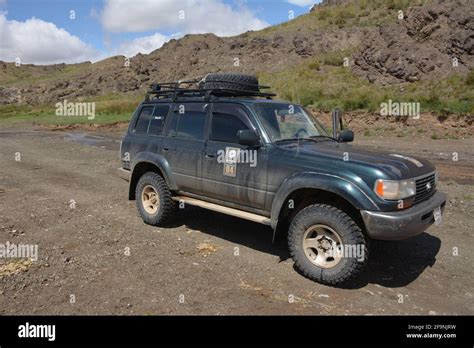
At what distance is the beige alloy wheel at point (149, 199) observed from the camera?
22.2ft

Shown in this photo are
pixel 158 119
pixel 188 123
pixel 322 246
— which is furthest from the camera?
pixel 158 119

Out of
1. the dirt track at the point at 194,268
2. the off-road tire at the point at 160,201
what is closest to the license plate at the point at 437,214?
the dirt track at the point at 194,268

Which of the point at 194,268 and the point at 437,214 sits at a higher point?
the point at 437,214

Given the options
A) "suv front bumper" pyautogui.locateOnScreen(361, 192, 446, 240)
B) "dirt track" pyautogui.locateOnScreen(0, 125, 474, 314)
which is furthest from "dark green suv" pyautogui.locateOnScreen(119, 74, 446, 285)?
"dirt track" pyautogui.locateOnScreen(0, 125, 474, 314)

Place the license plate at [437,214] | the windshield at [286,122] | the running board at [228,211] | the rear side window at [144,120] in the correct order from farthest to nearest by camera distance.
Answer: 1. the rear side window at [144,120]
2. the windshield at [286,122]
3. the running board at [228,211]
4. the license plate at [437,214]

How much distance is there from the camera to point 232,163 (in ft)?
17.9

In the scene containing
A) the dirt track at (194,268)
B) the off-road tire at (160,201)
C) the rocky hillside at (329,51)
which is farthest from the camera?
the rocky hillside at (329,51)

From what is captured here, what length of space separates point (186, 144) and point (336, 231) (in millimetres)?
2685

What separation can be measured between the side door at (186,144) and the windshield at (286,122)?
3.19 ft

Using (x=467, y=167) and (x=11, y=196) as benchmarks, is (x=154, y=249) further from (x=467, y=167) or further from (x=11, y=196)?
(x=467, y=167)

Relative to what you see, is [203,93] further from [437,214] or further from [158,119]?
[437,214]

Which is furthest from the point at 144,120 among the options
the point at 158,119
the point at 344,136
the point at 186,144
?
the point at 344,136

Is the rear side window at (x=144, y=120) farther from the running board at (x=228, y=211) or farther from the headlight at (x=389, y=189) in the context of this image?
the headlight at (x=389, y=189)

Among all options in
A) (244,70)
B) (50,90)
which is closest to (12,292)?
(244,70)
